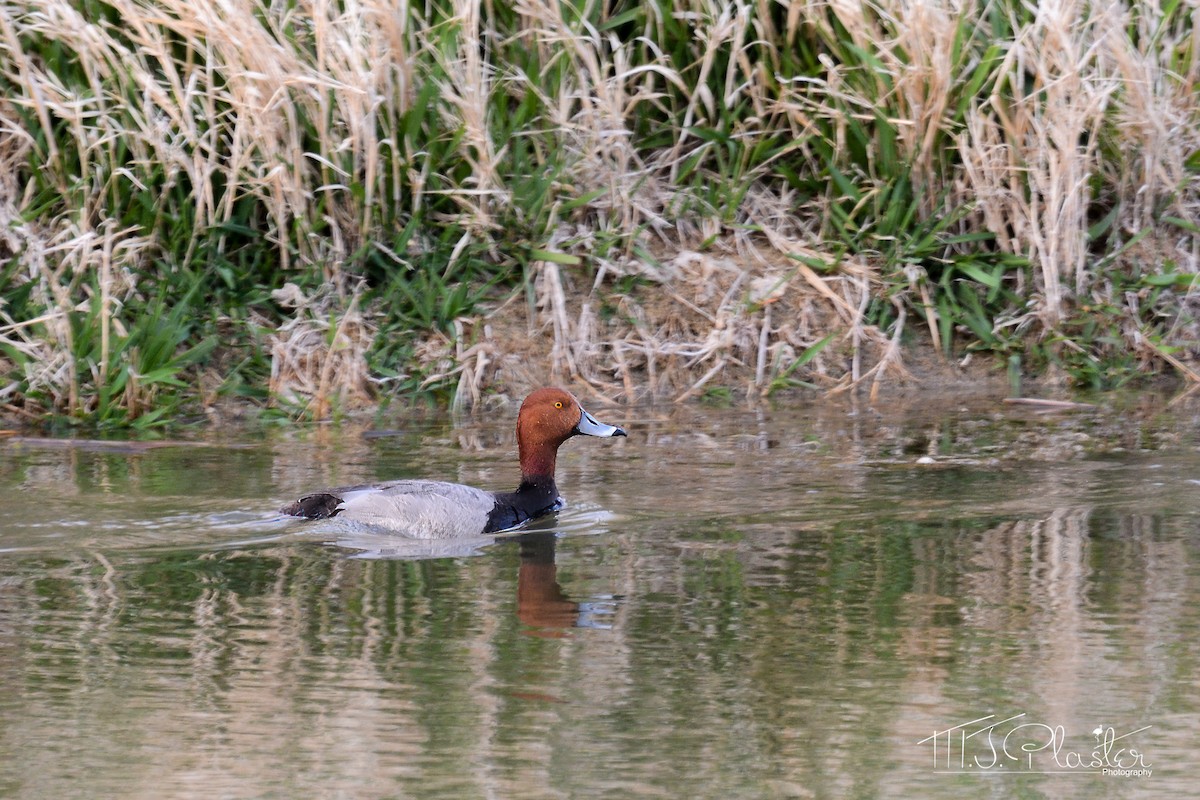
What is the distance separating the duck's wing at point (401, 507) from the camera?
6.14 meters

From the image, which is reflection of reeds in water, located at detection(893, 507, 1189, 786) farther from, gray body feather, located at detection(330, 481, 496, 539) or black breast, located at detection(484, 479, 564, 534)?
gray body feather, located at detection(330, 481, 496, 539)

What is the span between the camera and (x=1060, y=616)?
4805mm

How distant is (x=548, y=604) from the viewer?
5086 mm

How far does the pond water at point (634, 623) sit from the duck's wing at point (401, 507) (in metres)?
0.10

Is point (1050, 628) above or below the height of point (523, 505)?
below

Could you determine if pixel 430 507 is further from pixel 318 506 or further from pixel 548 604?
pixel 548 604

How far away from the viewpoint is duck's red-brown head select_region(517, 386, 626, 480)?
6.67 meters

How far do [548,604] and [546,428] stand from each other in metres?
1.71

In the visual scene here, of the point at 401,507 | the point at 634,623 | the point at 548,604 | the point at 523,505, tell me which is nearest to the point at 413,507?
the point at 401,507

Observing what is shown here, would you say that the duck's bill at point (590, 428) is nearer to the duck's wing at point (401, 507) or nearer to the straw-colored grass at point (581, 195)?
the duck's wing at point (401, 507)

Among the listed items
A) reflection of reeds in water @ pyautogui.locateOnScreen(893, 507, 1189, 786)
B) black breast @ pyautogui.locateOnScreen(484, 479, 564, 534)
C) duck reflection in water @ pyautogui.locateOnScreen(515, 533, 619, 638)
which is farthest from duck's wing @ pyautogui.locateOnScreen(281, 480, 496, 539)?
reflection of reeds in water @ pyautogui.locateOnScreen(893, 507, 1189, 786)

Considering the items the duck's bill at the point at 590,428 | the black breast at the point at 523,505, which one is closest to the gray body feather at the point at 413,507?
the black breast at the point at 523,505

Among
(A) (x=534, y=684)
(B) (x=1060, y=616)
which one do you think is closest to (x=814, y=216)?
(B) (x=1060, y=616)

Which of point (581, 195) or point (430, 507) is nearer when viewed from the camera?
point (430, 507)
